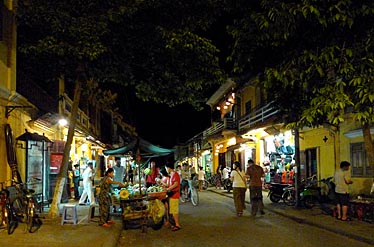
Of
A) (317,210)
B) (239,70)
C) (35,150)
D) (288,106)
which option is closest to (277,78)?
(239,70)

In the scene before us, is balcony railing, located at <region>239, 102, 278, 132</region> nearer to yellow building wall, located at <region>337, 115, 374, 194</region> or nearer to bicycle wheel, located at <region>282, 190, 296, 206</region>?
bicycle wheel, located at <region>282, 190, 296, 206</region>

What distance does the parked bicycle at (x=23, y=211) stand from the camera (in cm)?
1200

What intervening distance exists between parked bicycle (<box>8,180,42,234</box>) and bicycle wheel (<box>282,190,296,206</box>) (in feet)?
32.7

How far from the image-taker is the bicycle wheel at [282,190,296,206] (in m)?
19.2

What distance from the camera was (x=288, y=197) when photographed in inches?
776

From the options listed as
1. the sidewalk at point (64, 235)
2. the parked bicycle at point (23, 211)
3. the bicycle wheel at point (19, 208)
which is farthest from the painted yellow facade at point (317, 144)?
the bicycle wheel at point (19, 208)

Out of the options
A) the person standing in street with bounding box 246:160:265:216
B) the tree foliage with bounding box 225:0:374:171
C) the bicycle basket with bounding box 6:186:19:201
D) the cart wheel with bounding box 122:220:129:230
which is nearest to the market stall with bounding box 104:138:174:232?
the cart wheel with bounding box 122:220:129:230

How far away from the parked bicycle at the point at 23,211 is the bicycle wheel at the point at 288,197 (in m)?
9.96

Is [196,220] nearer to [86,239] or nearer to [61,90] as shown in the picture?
[86,239]

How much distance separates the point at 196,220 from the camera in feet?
51.5

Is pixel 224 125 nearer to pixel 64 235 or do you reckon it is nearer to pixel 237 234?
pixel 237 234

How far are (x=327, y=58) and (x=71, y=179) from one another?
15.8m

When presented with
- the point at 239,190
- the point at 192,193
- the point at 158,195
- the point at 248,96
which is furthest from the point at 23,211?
the point at 248,96

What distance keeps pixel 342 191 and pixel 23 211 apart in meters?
8.55
